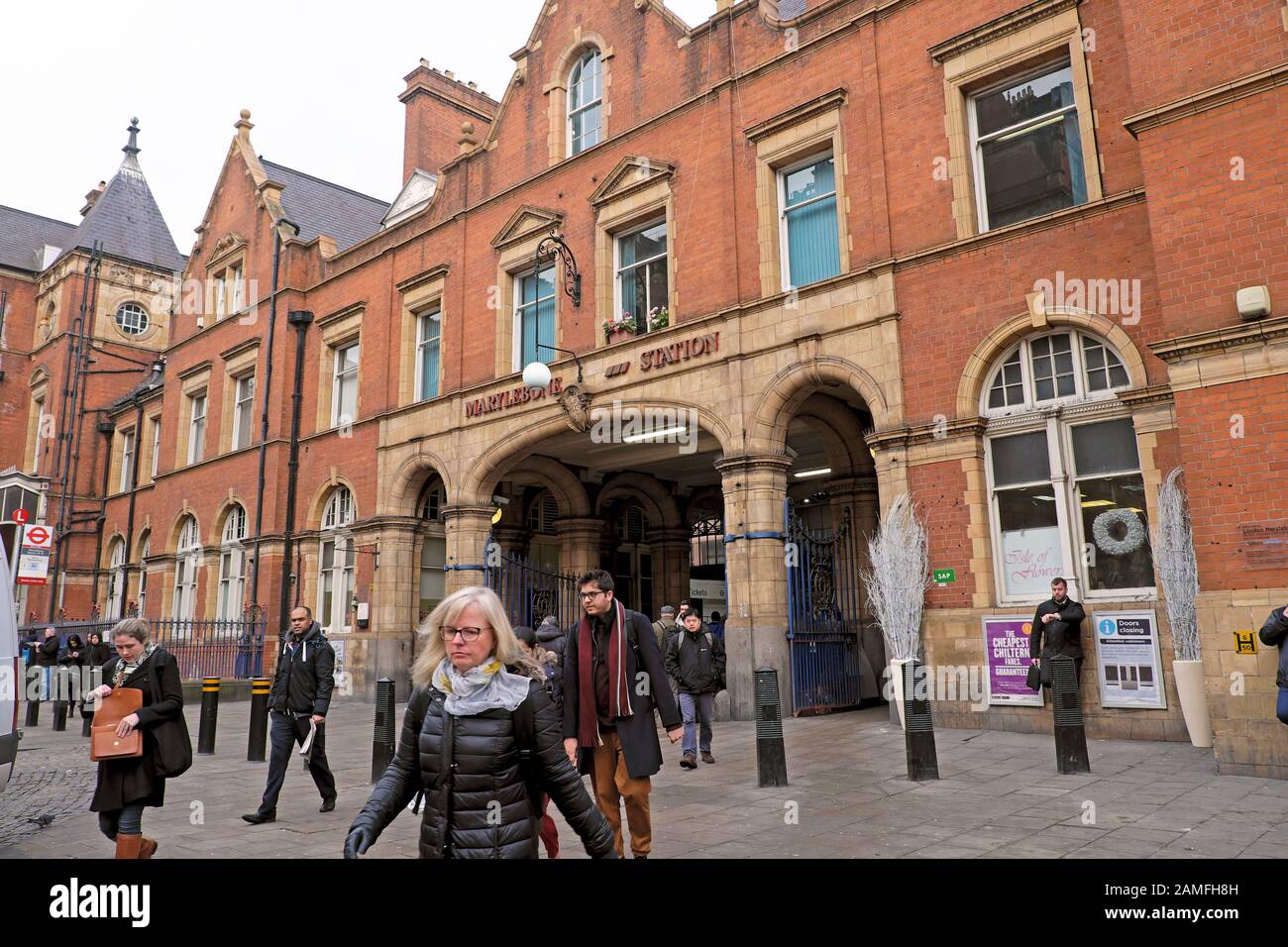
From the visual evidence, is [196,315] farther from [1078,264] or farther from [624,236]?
[1078,264]

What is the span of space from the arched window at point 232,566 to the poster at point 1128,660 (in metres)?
20.8

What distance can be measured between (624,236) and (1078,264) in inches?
337

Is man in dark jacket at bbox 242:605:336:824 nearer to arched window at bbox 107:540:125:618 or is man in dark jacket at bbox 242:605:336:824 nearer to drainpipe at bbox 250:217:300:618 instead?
drainpipe at bbox 250:217:300:618

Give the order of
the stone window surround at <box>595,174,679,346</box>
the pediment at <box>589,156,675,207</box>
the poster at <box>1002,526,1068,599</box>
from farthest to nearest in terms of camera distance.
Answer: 1. the pediment at <box>589,156,675,207</box>
2. the stone window surround at <box>595,174,679,346</box>
3. the poster at <box>1002,526,1068,599</box>

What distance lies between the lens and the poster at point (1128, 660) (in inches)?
400

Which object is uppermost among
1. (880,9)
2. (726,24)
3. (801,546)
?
(726,24)

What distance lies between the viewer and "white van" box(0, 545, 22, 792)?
19.7 feet

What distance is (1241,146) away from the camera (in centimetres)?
893

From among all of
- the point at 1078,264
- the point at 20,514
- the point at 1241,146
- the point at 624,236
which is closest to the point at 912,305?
the point at 1078,264

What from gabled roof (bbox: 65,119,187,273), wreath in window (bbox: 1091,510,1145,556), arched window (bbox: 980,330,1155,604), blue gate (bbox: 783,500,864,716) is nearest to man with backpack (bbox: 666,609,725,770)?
blue gate (bbox: 783,500,864,716)

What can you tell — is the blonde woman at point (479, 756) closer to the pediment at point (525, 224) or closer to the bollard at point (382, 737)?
the bollard at point (382, 737)

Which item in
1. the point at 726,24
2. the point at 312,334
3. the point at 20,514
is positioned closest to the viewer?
the point at 726,24

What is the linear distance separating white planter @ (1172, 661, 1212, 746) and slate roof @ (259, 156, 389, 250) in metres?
23.8

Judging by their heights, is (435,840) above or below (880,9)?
below
